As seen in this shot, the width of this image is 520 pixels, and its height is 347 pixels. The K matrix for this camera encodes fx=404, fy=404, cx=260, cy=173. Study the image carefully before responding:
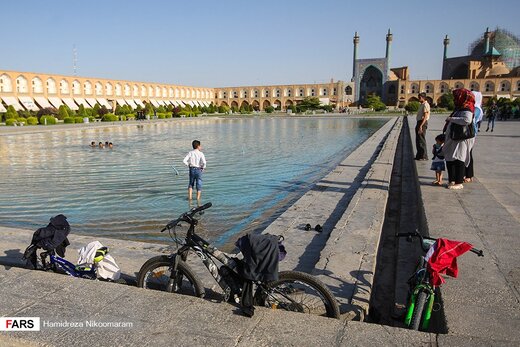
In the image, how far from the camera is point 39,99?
3625cm

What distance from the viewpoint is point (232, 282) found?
2.17m

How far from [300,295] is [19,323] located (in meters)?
1.41

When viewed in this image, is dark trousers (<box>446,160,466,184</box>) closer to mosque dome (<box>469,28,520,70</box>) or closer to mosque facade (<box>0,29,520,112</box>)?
mosque facade (<box>0,29,520,112</box>)

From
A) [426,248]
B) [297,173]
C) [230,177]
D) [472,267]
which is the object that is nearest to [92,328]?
[426,248]

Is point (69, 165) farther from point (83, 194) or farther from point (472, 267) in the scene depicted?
point (472, 267)

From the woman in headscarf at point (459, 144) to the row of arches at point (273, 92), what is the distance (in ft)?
202

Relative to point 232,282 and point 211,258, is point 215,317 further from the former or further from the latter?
point 211,258

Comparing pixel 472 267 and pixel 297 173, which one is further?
pixel 297 173

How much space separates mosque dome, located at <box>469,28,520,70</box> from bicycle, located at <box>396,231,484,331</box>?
227 ft

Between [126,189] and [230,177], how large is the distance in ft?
6.17

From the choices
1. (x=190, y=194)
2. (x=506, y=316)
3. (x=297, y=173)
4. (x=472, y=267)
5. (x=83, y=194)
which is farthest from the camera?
(x=297, y=173)

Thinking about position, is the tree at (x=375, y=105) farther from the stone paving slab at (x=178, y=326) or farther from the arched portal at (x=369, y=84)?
the stone paving slab at (x=178, y=326)

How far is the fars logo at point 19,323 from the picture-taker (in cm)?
196

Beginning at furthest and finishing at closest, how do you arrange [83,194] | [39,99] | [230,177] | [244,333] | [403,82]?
[403,82]
[39,99]
[230,177]
[83,194]
[244,333]
